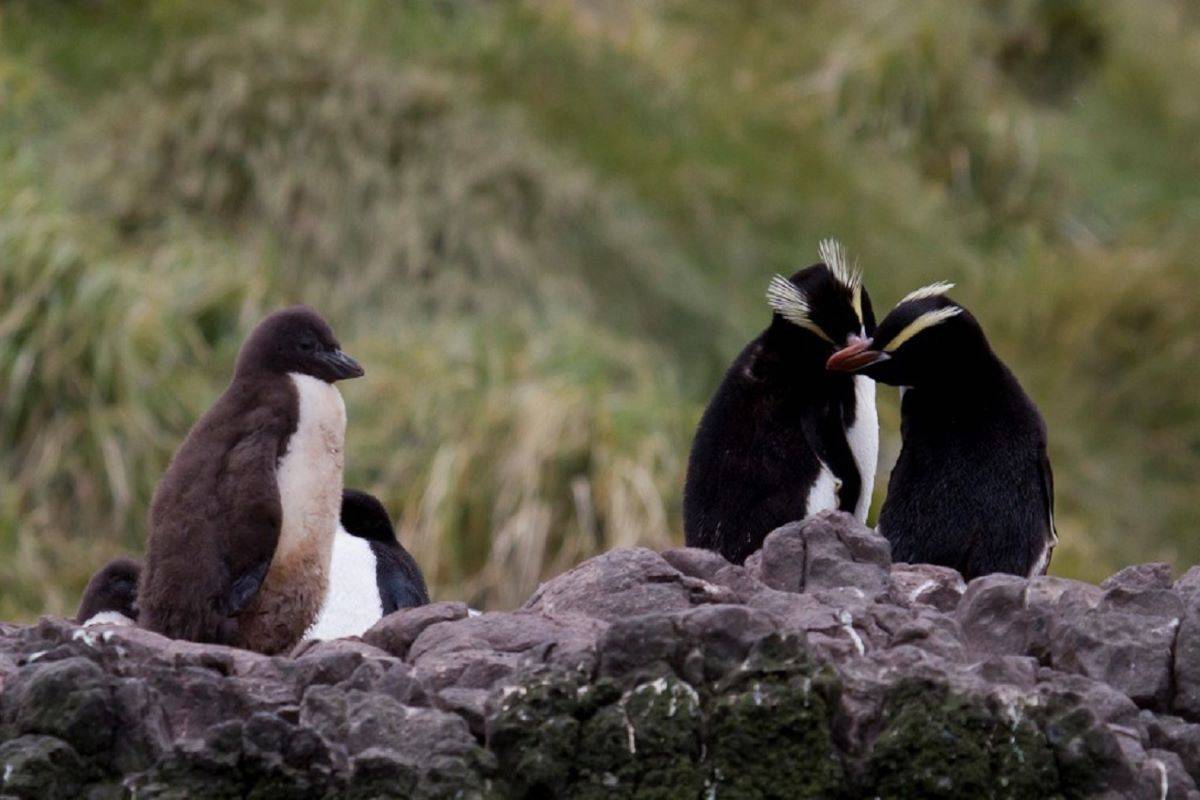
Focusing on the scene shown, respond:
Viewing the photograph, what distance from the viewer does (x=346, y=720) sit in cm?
432

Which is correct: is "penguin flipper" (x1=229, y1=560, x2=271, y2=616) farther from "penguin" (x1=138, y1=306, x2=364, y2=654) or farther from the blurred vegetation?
the blurred vegetation

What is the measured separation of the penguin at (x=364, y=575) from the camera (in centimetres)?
633

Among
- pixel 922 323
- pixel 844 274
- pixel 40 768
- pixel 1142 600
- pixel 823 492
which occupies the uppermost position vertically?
pixel 844 274

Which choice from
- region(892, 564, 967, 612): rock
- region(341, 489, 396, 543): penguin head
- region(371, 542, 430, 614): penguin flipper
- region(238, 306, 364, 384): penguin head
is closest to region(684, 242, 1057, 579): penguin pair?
region(892, 564, 967, 612): rock

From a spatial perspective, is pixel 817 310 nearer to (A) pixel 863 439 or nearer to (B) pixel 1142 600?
(A) pixel 863 439

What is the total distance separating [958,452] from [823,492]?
47 cm

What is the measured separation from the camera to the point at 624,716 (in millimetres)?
4277

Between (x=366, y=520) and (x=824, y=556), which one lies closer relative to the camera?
(x=824, y=556)

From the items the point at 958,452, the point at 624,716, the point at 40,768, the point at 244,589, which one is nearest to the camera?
the point at 40,768

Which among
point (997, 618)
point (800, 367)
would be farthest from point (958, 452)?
point (997, 618)

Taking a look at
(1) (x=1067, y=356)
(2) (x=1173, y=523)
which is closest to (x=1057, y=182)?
(1) (x=1067, y=356)

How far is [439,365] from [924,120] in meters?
6.24

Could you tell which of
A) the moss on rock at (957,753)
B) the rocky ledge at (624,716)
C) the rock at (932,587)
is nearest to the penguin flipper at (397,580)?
the rock at (932,587)

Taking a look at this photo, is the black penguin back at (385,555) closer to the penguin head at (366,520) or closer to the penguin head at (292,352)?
the penguin head at (366,520)
